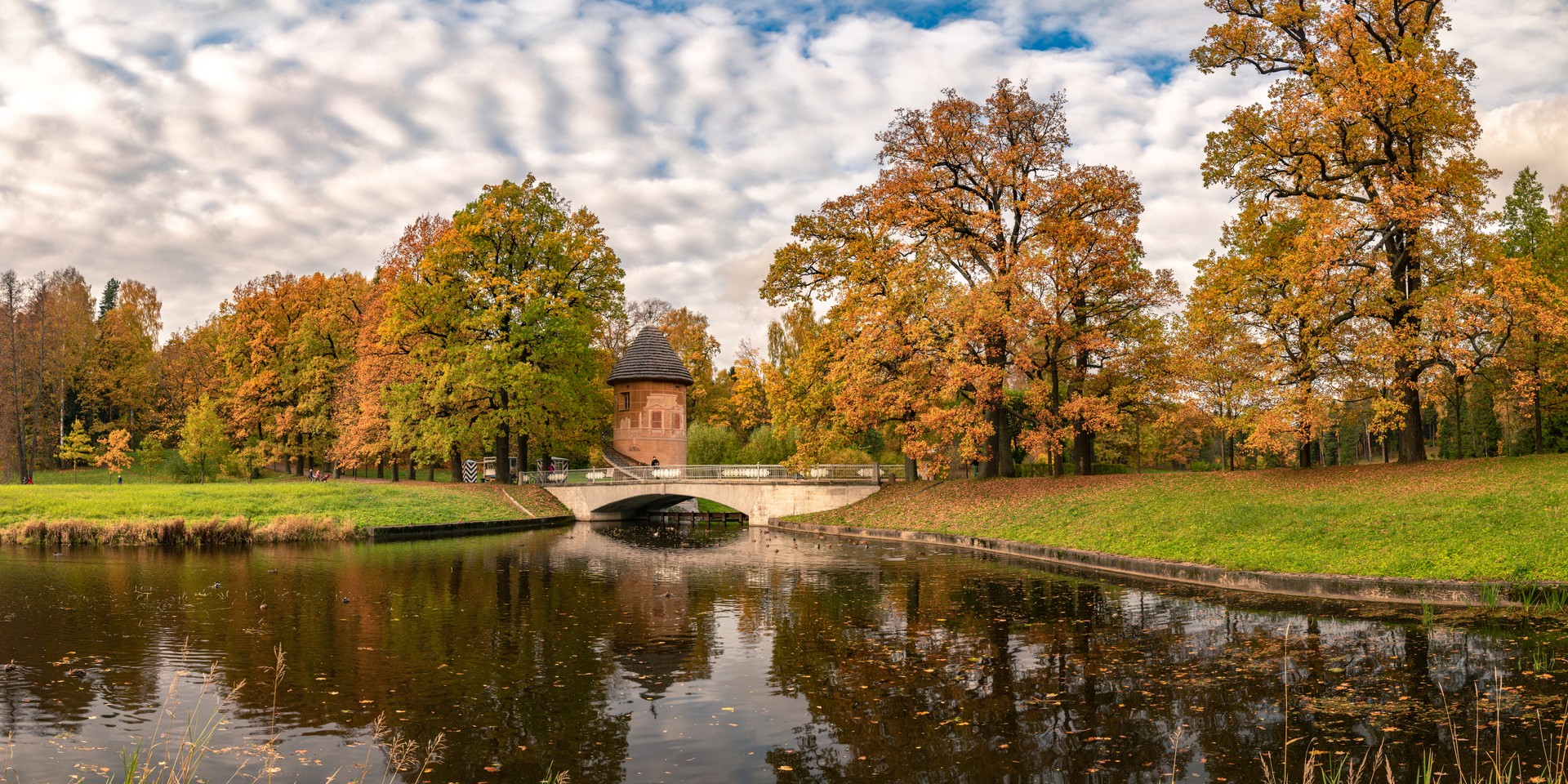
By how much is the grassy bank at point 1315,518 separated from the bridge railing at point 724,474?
6.68m

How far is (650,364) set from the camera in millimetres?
55938

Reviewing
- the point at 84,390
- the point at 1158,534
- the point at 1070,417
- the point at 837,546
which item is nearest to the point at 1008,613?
the point at 1158,534

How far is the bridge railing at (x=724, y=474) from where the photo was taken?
41.7 meters

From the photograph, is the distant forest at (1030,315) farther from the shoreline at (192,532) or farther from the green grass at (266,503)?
the shoreline at (192,532)

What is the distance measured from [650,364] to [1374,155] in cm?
3846

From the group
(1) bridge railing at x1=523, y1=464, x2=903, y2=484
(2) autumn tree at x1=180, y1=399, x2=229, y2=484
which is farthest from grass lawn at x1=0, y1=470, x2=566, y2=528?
(2) autumn tree at x1=180, y1=399, x2=229, y2=484

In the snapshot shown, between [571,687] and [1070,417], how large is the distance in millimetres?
25848

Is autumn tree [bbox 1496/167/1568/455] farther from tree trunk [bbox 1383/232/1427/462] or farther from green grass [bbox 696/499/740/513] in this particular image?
green grass [bbox 696/499/740/513]

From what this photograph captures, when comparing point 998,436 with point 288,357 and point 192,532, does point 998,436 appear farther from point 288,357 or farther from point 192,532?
point 288,357

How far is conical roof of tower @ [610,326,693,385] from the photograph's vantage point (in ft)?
183

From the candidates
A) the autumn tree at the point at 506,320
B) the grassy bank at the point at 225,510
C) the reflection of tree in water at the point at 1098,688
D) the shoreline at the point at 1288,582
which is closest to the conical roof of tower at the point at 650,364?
the autumn tree at the point at 506,320

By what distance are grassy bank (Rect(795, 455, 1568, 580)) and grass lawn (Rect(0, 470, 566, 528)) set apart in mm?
20094

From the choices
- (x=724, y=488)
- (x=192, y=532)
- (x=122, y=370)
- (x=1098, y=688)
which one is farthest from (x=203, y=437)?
(x=1098, y=688)

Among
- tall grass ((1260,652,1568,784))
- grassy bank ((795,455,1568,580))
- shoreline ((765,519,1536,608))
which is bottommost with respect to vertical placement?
shoreline ((765,519,1536,608))
